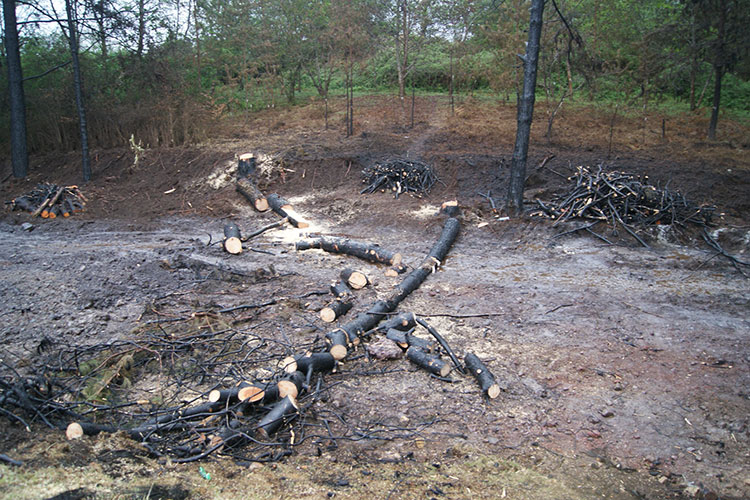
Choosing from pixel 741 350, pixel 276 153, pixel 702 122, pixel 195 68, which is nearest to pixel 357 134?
pixel 276 153

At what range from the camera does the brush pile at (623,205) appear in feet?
31.7

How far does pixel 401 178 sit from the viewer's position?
481 inches

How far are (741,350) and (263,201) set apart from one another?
383 inches

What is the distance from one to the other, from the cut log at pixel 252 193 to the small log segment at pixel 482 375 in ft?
25.7

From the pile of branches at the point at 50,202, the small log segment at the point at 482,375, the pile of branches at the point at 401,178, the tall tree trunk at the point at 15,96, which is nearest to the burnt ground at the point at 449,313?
the small log segment at the point at 482,375

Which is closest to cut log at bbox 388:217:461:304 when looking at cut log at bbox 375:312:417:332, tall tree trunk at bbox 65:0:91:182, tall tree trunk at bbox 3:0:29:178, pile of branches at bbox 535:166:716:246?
cut log at bbox 375:312:417:332

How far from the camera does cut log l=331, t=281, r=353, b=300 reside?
7129mm

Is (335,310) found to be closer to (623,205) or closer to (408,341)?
(408,341)

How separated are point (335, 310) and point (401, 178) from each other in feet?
20.3

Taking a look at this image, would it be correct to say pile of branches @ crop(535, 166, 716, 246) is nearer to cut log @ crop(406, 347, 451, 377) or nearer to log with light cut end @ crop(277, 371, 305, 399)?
cut log @ crop(406, 347, 451, 377)

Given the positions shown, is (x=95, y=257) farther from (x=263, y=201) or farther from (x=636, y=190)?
(x=636, y=190)

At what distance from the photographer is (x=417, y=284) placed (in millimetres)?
7809

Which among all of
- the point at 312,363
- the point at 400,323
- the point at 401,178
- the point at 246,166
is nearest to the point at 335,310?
the point at 400,323

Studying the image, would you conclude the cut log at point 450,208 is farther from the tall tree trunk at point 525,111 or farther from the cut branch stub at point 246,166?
the cut branch stub at point 246,166
